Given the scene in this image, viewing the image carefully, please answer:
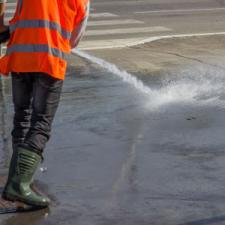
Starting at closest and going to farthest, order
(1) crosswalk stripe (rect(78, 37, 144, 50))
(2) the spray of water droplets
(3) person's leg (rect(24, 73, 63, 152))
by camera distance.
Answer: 1. (3) person's leg (rect(24, 73, 63, 152))
2. (2) the spray of water droplets
3. (1) crosswalk stripe (rect(78, 37, 144, 50))

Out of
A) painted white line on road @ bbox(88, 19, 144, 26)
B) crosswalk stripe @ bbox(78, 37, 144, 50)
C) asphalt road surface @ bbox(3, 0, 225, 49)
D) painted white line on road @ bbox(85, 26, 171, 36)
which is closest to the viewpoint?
crosswalk stripe @ bbox(78, 37, 144, 50)

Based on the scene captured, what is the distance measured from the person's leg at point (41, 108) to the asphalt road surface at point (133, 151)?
45 centimetres

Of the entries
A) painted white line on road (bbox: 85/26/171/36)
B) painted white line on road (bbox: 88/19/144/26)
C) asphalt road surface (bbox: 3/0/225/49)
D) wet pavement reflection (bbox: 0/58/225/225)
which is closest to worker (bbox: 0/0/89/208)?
wet pavement reflection (bbox: 0/58/225/225)

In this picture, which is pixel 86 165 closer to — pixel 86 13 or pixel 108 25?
pixel 86 13

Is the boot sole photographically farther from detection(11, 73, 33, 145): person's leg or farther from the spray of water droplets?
the spray of water droplets

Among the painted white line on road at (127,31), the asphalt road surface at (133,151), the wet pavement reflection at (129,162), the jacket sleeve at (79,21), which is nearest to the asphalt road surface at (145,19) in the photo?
the painted white line on road at (127,31)

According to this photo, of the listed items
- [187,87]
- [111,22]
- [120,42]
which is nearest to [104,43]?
[120,42]

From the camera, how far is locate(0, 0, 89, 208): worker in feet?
15.8

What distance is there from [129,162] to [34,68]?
1515 millimetres

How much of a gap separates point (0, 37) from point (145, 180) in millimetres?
1419

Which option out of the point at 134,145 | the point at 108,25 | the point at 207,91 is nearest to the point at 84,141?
the point at 134,145

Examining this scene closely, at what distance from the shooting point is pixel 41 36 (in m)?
4.80

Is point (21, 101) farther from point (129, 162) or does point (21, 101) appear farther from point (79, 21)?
point (129, 162)

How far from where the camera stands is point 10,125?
7355mm
